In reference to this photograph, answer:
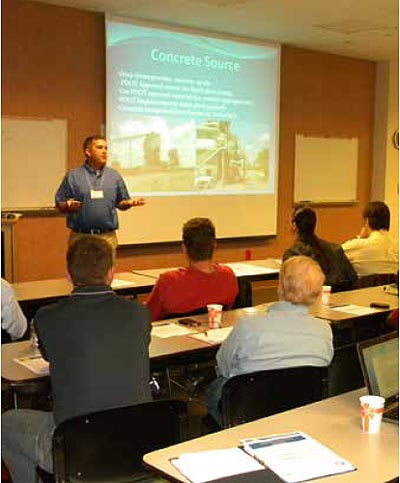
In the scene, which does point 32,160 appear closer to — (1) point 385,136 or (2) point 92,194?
(2) point 92,194

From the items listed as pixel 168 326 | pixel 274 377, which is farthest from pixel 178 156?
pixel 274 377

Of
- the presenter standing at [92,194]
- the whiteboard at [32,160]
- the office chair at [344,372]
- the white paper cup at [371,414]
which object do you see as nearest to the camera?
the white paper cup at [371,414]

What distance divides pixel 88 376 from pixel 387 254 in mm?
3634

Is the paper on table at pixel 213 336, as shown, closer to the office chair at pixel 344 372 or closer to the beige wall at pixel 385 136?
the office chair at pixel 344 372

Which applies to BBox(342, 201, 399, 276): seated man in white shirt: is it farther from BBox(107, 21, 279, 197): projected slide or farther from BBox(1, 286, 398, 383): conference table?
BBox(107, 21, 279, 197): projected slide

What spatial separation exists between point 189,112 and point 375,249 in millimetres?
2676

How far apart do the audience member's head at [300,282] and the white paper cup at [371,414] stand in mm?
870

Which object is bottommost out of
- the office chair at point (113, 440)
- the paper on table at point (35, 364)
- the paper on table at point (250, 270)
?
the office chair at point (113, 440)

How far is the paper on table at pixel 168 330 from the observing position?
330cm

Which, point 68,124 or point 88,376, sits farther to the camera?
point 68,124

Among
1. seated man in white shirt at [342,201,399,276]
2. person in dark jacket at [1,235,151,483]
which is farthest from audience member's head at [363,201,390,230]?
person in dark jacket at [1,235,151,483]

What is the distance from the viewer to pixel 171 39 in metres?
7.00

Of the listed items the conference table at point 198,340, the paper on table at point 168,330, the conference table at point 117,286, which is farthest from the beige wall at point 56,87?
the paper on table at point 168,330

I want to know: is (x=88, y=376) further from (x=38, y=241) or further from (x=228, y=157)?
(x=228, y=157)
